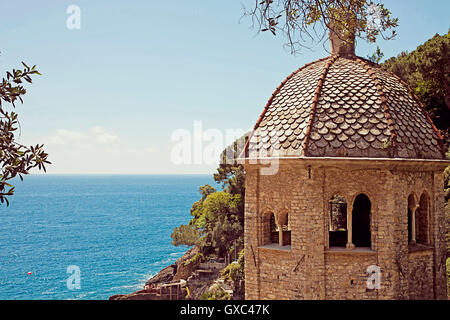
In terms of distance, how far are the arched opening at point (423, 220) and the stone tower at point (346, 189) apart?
0.10 feet

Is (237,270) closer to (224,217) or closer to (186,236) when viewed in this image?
(224,217)

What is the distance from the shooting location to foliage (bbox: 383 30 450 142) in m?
17.6

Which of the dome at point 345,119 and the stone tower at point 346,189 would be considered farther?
the dome at point 345,119

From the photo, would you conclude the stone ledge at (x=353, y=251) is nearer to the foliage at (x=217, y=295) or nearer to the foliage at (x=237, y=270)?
the foliage at (x=237, y=270)

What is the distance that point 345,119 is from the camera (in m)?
10.9

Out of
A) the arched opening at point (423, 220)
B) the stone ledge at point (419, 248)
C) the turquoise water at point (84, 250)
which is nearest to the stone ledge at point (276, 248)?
the stone ledge at point (419, 248)

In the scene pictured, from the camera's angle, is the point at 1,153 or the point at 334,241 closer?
the point at 1,153

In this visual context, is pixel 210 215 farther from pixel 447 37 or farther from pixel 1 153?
pixel 1 153

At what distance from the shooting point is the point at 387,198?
10.3 metres

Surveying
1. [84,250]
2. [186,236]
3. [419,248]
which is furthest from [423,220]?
[84,250]

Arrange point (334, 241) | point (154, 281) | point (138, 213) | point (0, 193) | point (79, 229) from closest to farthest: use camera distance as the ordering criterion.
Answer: point (0, 193) → point (334, 241) → point (154, 281) → point (79, 229) → point (138, 213)

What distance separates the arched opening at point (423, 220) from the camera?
11.4 metres
